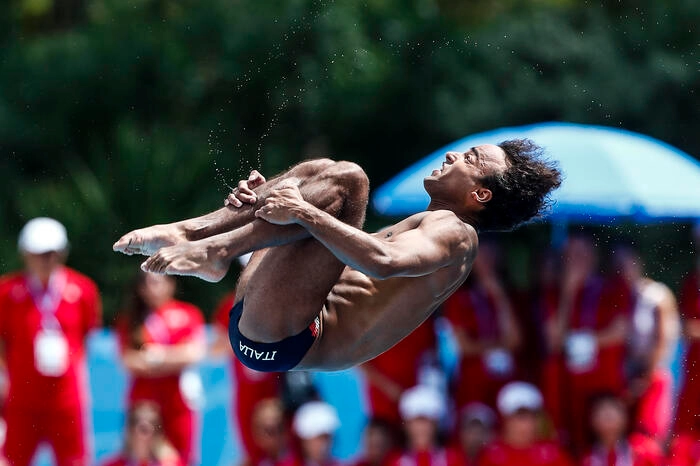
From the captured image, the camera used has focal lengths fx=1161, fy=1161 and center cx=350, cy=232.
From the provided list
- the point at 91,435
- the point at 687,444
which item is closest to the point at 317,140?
the point at 91,435

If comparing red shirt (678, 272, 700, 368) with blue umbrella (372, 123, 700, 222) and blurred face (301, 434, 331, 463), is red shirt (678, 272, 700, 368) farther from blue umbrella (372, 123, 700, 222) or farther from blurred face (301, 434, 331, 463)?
blurred face (301, 434, 331, 463)

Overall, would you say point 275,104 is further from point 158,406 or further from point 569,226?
point 158,406

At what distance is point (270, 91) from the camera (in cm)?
1397

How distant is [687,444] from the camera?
7730mm

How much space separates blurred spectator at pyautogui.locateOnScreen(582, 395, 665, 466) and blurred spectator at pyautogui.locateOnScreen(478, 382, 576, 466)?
0.24 metres

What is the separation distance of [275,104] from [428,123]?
1853 mm

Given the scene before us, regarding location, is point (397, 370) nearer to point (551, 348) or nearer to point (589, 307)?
point (551, 348)

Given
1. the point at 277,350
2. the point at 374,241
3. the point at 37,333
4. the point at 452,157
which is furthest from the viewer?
the point at 37,333

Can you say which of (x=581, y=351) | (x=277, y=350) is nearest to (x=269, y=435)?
(x=581, y=351)

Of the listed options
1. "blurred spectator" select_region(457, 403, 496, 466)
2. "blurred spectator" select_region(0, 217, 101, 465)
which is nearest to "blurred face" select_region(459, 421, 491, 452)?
"blurred spectator" select_region(457, 403, 496, 466)

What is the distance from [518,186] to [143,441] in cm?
380

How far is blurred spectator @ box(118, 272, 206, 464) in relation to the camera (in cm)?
802

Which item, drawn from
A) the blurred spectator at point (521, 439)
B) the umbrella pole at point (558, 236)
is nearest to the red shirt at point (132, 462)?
the blurred spectator at point (521, 439)

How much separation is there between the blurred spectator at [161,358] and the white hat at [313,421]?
2.53 ft
